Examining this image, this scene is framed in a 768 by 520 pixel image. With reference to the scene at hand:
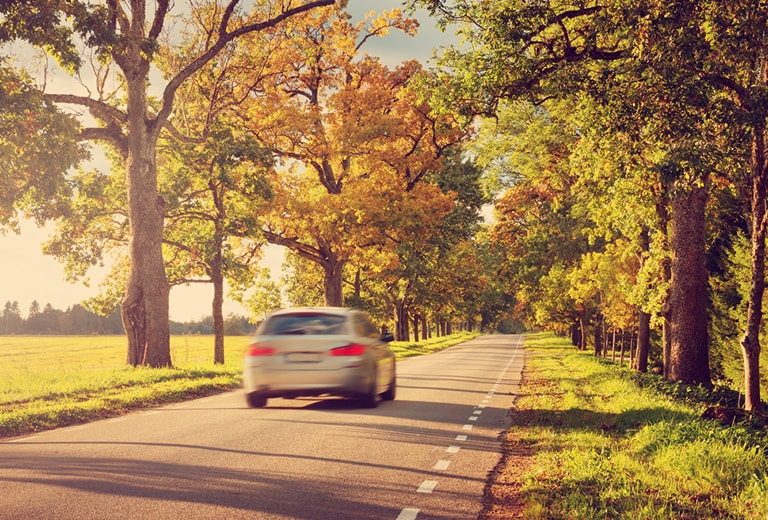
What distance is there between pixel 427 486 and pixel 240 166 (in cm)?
2427

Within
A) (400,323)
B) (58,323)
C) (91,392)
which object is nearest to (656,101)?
(91,392)

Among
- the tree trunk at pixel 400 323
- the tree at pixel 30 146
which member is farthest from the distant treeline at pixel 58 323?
the tree at pixel 30 146

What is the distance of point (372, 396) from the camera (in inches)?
502

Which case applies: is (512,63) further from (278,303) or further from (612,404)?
(278,303)

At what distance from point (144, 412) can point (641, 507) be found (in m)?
9.24

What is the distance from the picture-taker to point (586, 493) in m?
6.64

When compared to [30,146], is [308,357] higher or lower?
lower

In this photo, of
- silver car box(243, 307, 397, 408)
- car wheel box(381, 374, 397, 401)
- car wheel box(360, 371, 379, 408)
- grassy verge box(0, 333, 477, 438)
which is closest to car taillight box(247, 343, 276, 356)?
silver car box(243, 307, 397, 408)

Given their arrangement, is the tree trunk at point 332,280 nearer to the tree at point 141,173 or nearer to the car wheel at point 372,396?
the tree at point 141,173

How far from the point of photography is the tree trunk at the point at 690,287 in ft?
55.8

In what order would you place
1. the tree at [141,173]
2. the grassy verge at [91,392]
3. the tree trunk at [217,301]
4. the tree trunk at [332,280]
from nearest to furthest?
the grassy verge at [91,392]
the tree at [141,173]
the tree trunk at [217,301]
the tree trunk at [332,280]

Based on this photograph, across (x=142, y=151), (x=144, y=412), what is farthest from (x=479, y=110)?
(x=142, y=151)

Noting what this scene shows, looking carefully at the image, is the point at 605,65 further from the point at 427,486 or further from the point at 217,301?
the point at 217,301

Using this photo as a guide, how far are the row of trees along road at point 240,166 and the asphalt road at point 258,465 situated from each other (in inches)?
431
